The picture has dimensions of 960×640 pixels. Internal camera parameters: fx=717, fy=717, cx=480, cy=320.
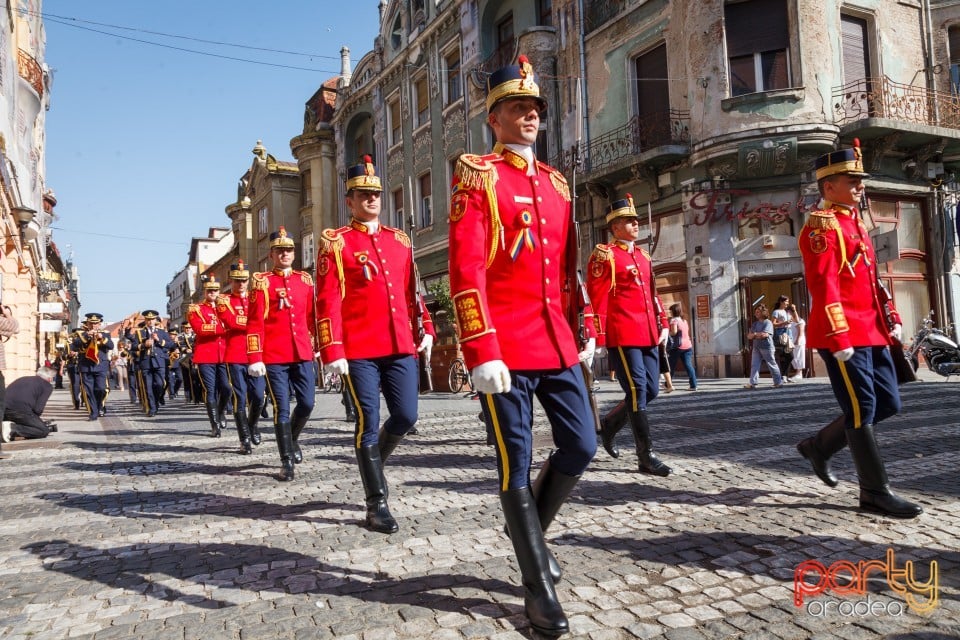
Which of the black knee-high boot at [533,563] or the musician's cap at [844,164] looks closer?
the black knee-high boot at [533,563]

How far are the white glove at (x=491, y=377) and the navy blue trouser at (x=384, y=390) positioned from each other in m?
1.88

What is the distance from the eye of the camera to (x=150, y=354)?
48.5 ft

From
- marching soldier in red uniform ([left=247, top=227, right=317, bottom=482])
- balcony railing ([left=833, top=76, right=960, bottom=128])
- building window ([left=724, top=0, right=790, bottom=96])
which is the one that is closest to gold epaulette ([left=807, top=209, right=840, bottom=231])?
marching soldier in red uniform ([left=247, top=227, right=317, bottom=482])

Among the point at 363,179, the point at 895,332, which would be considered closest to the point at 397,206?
the point at 363,179

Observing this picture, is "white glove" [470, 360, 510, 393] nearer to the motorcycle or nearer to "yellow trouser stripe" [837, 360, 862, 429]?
"yellow trouser stripe" [837, 360, 862, 429]

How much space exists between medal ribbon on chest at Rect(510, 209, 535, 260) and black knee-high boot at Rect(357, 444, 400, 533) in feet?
6.29

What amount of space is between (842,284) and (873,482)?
115 cm

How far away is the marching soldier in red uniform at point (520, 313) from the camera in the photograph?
2.77 metres

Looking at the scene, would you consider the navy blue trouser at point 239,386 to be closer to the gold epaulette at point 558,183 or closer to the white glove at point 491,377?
the gold epaulette at point 558,183

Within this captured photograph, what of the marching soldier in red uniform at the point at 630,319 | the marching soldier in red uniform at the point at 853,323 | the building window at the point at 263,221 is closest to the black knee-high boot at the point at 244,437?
the marching soldier in red uniform at the point at 630,319

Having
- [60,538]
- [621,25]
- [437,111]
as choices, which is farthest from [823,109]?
[60,538]

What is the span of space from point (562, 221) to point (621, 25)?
1846 centimetres

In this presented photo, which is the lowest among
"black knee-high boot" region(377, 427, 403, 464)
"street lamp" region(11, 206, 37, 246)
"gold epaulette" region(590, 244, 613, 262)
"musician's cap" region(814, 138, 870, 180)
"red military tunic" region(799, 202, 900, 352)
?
"black knee-high boot" region(377, 427, 403, 464)

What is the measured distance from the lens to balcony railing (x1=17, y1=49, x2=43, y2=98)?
21.8 metres
